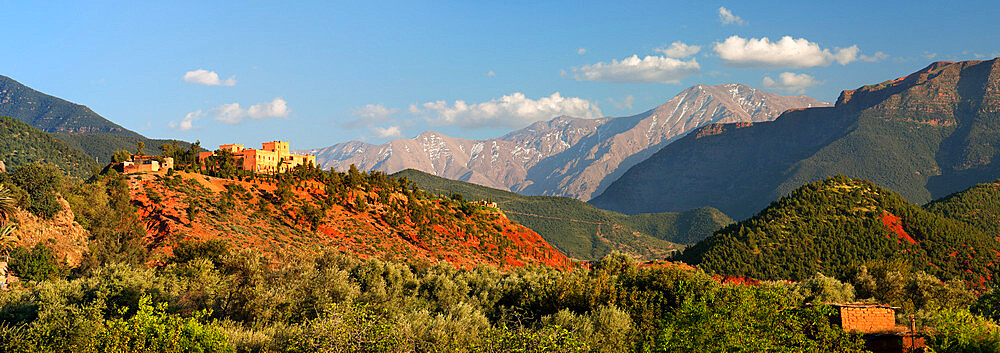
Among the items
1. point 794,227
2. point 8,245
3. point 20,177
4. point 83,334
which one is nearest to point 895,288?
point 794,227

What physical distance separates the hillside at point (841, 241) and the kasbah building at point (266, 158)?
63.0 meters

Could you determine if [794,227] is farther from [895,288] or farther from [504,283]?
[504,283]

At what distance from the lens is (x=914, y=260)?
82.8 metres

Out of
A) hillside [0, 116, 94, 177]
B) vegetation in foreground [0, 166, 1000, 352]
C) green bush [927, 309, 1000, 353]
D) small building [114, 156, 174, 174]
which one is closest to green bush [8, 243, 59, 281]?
vegetation in foreground [0, 166, 1000, 352]

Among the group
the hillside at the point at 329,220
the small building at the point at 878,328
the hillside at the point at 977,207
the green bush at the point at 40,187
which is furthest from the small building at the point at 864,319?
the hillside at the point at 977,207

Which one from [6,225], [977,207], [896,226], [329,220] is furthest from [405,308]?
[977,207]

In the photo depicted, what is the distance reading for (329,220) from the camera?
3260 inches

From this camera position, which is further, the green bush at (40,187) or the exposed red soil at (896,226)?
the exposed red soil at (896,226)

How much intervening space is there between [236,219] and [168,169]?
1711 centimetres

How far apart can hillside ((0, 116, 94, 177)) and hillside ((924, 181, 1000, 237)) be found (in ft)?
511

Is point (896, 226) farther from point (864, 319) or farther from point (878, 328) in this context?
point (864, 319)

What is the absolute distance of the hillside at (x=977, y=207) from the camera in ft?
349

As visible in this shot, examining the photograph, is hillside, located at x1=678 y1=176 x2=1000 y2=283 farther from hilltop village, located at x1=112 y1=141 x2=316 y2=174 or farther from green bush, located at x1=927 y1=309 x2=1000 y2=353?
hilltop village, located at x1=112 y1=141 x2=316 y2=174

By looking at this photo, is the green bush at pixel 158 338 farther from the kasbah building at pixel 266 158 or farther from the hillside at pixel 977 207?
the hillside at pixel 977 207
